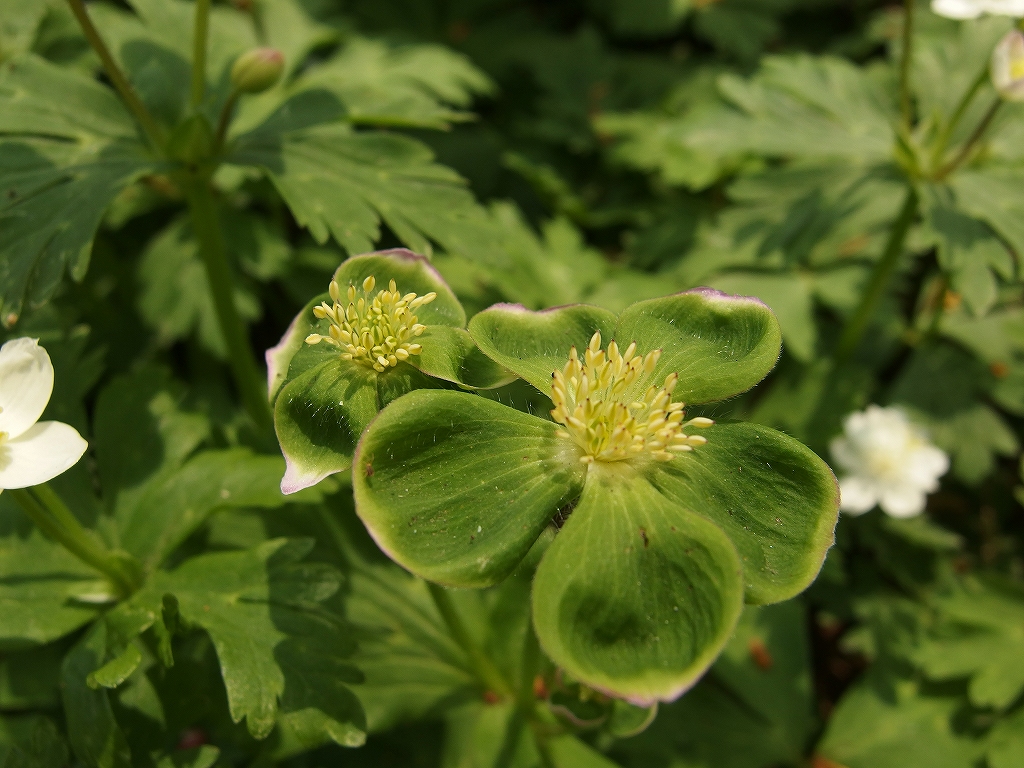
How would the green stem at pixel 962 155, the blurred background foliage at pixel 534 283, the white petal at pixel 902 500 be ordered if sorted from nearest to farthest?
the blurred background foliage at pixel 534 283 < the green stem at pixel 962 155 < the white petal at pixel 902 500

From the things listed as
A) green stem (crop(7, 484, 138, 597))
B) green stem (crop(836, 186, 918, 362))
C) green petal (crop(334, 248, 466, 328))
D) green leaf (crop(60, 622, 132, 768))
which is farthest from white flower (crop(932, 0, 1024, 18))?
green leaf (crop(60, 622, 132, 768))

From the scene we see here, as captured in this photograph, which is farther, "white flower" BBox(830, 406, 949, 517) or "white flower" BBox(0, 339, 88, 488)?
"white flower" BBox(830, 406, 949, 517)

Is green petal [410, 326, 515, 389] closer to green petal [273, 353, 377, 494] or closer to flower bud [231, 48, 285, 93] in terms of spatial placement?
green petal [273, 353, 377, 494]

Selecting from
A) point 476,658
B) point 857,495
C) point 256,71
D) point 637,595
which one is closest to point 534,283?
point 256,71

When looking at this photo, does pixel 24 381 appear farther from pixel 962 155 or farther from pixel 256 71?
pixel 962 155

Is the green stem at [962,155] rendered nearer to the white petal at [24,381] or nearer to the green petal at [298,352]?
the green petal at [298,352]

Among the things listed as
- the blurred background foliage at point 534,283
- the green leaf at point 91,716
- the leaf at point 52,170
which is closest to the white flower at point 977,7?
the blurred background foliage at point 534,283
